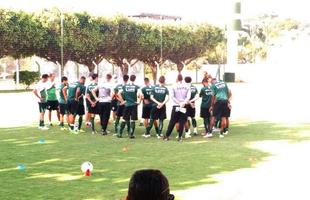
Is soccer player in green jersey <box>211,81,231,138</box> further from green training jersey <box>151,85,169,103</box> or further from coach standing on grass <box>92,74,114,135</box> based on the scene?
coach standing on grass <box>92,74,114,135</box>

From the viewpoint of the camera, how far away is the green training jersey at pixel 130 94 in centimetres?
1534

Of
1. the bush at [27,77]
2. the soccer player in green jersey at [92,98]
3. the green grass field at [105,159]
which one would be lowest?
the green grass field at [105,159]

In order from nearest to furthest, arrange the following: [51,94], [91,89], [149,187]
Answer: [149,187] → [91,89] → [51,94]

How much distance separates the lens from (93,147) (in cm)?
1395

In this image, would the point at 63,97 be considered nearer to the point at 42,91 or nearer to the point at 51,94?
the point at 51,94

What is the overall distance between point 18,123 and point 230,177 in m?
12.3

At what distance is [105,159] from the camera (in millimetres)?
12055

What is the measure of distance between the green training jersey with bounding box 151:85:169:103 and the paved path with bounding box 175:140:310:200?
13.9 feet

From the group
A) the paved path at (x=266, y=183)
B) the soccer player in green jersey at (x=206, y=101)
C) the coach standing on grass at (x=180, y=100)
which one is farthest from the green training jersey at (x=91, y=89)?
the paved path at (x=266, y=183)

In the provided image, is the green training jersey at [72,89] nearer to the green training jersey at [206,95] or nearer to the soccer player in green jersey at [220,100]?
the green training jersey at [206,95]

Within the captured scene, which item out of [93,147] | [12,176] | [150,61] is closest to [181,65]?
[150,61]

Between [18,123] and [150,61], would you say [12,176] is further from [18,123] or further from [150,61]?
[150,61]

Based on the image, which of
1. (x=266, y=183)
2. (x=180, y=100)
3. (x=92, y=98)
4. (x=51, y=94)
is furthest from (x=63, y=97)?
(x=266, y=183)

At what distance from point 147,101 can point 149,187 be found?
13323 mm
